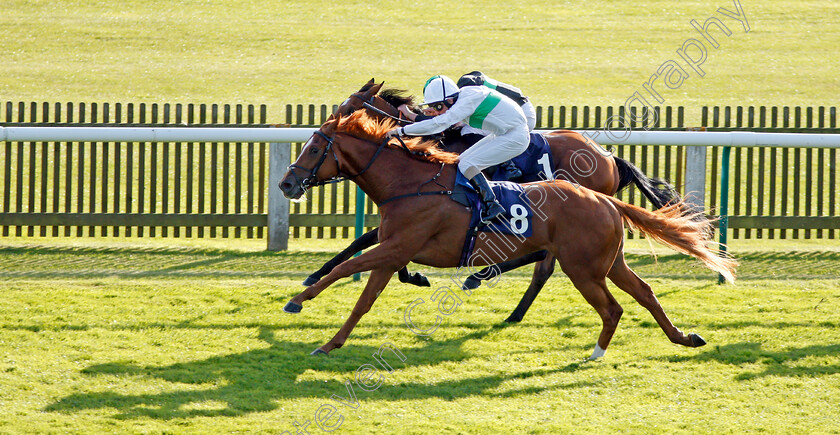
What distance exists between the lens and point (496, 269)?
6137 millimetres

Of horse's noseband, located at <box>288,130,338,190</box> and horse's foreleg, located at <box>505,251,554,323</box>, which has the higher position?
horse's noseband, located at <box>288,130,338,190</box>

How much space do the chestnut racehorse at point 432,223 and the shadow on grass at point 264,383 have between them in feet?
0.73

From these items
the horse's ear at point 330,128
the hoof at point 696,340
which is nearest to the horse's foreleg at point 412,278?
the horse's ear at point 330,128

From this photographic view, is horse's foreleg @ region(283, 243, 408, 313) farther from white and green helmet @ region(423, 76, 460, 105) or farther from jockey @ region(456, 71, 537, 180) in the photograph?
jockey @ region(456, 71, 537, 180)

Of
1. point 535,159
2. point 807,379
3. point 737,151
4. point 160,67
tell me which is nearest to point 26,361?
point 535,159

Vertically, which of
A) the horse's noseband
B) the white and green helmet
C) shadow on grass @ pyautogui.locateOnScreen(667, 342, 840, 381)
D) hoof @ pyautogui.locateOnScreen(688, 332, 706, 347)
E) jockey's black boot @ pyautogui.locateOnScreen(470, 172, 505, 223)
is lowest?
shadow on grass @ pyautogui.locateOnScreen(667, 342, 840, 381)

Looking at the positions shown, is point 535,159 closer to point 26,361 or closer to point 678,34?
point 26,361

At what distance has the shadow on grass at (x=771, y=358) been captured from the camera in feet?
16.0

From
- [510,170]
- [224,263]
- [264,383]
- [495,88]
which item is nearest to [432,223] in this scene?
[510,170]

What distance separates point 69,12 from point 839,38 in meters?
17.0

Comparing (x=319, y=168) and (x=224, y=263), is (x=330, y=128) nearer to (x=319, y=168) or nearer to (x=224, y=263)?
(x=319, y=168)

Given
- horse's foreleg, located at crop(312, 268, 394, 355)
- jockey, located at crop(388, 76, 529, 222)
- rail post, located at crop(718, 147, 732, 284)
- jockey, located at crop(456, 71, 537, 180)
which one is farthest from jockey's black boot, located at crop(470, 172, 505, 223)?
rail post, located at crop(718, 147, 732, 284)

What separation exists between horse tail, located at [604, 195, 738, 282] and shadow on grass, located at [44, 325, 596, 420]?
987 millimetres

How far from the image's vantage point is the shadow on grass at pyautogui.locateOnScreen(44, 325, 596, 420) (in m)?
4.22
